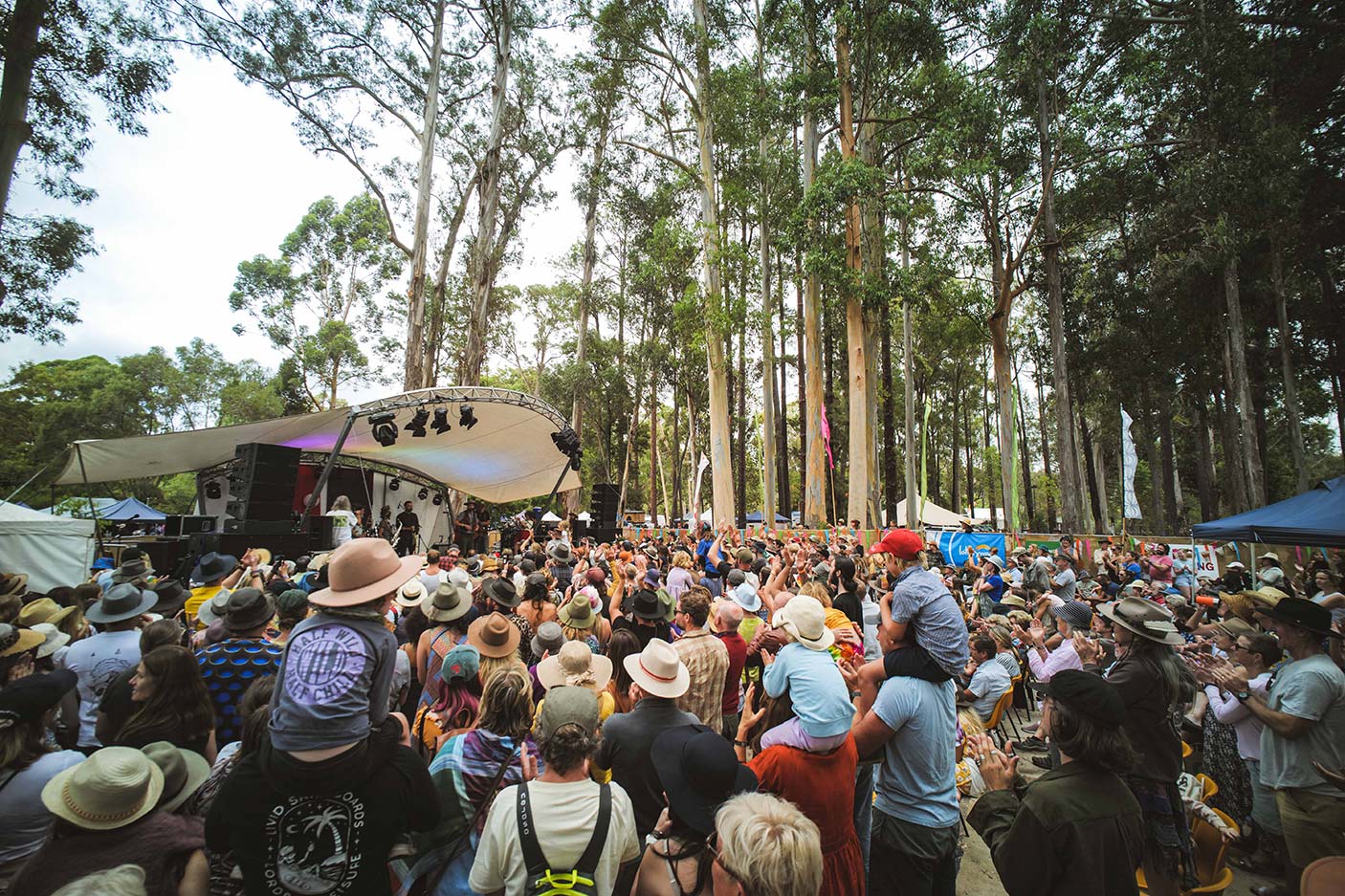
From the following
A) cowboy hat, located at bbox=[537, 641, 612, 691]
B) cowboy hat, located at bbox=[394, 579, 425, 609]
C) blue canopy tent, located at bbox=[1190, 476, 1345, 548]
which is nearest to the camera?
cowboy hat, located at bbox=[537, 641, 612, 691]

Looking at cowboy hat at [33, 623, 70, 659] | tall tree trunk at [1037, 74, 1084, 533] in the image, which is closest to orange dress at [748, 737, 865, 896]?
cowboy hat at [33, 623, 70, 659]

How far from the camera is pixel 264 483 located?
905 centimetres

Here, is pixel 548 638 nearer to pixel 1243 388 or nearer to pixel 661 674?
pixel 661 674

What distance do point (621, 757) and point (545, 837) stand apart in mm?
693

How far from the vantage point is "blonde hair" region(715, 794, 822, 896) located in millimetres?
1299

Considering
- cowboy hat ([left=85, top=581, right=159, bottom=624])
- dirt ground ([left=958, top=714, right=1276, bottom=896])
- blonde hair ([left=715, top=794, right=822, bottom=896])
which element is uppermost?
cowboy hat ([left=85, top=581, right=159, bottom=624])

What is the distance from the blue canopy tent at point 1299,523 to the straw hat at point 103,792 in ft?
48.2

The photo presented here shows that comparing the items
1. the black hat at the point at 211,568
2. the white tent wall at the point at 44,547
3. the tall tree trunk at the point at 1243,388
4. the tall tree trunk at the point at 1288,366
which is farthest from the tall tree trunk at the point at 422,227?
the tall tree trunk at the point at 1288,366

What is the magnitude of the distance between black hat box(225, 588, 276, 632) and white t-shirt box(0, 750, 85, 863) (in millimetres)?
841

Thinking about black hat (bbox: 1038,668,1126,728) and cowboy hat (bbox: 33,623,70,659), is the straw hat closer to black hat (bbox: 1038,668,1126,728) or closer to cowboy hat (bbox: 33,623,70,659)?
cowboy hat (bbox: 33,623,70,659)

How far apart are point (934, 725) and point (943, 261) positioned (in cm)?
1482

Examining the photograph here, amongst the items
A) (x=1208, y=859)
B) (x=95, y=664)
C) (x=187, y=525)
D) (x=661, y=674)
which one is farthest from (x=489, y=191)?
(x=1208, y=859)

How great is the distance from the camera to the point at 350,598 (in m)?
1.79

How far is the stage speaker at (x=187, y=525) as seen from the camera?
1066 cm
